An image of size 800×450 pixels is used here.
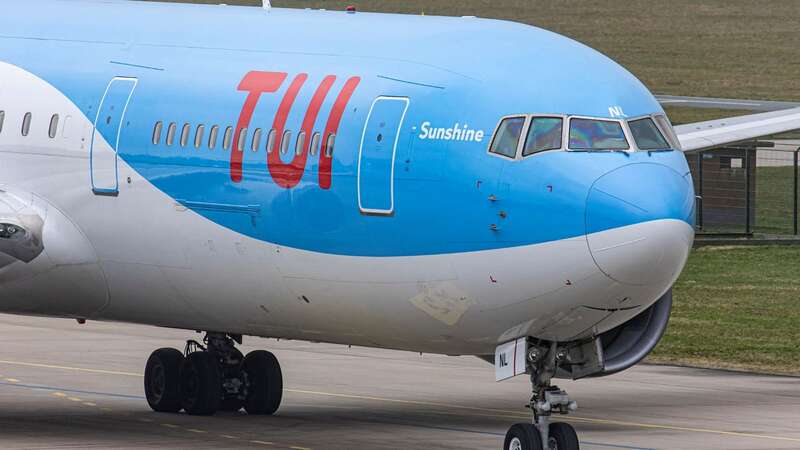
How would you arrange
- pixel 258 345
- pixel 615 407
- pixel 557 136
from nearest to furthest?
pixel 557 136 < pixel 615 407 < pixel 258 345

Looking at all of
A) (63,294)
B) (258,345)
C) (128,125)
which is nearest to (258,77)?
(128,125)

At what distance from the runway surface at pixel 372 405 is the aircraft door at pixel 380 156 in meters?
4.07

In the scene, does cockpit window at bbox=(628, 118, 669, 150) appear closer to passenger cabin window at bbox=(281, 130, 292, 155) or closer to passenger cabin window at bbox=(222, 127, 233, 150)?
passenger cabin window at bbox=(281, 130, 292, 155)

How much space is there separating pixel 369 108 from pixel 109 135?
390 cm

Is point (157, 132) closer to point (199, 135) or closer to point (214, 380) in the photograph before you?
point (199, 135)

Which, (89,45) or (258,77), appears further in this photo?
(89,45)

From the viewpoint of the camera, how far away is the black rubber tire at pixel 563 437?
21.0 metres

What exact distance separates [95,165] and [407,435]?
501 centimetres

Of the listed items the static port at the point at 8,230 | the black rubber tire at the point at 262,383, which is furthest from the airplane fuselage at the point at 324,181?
the black rubber tire at the point at 262,383

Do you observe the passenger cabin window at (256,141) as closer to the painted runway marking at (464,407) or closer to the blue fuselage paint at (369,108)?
the blue fuselage paint at (369,108)

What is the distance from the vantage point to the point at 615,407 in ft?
94.1

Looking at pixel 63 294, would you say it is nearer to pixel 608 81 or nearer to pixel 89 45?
pixel 89 45

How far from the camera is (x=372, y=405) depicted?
1135 inches

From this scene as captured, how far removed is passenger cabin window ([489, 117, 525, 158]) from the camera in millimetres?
20547
